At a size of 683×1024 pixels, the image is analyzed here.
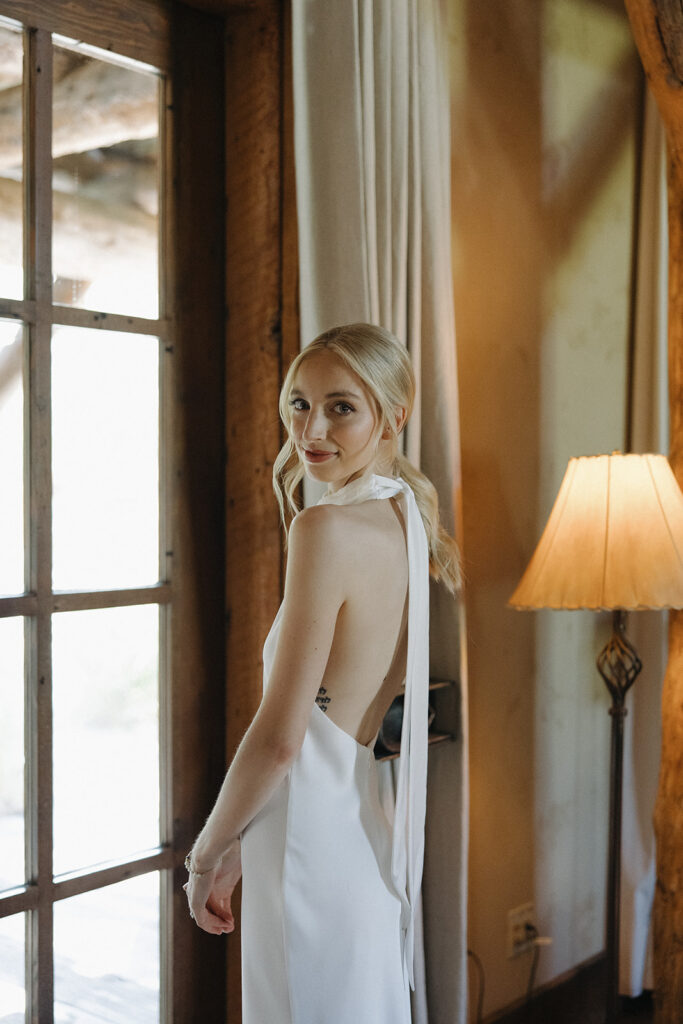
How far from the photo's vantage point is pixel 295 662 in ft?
4.41

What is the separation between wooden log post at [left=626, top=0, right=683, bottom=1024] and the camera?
7.88 ft

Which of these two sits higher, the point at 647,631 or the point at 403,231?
the point at 403,231

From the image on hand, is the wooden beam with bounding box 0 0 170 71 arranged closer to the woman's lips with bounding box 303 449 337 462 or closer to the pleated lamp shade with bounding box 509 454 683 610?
the woman's lips with bounding box 303 449 337 462

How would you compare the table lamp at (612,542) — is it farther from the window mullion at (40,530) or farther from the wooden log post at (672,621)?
the window mullion at (40,530)

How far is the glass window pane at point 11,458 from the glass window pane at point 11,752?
98 millimetres

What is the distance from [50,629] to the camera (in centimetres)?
182

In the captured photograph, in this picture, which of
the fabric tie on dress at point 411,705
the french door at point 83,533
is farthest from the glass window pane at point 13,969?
the fabric tie on dress at point 411,705

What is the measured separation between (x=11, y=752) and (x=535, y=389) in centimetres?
174

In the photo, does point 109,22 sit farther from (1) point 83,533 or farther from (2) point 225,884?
(2) point 225,884

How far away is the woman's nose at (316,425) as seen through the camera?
1469mm

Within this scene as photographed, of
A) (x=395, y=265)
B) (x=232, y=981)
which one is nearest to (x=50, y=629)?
(x=232, y=981)

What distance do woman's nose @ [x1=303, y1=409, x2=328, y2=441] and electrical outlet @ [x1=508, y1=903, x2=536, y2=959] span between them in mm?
1863

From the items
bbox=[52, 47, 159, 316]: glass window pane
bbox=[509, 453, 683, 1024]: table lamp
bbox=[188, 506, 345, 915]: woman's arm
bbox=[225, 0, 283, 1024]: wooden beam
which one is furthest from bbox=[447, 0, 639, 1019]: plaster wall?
bbox=[188, 506, 345, 915]: woman's arm

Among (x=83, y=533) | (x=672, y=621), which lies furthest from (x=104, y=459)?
(x=672, y=621)
